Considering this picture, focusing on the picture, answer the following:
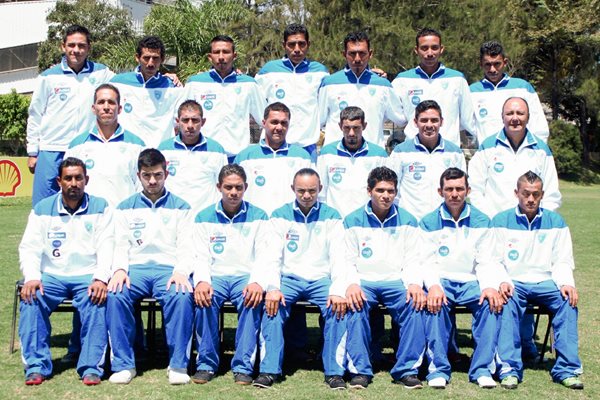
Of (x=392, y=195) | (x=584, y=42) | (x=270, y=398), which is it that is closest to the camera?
(x=270, y=398)

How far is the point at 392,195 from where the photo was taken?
5.69 metres

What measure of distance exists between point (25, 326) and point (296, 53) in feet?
12.3

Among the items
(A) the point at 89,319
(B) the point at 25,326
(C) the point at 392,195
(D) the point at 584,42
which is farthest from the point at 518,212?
(D) the point at 584,42

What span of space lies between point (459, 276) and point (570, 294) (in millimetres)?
826

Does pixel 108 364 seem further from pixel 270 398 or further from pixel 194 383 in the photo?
pixel 270 398

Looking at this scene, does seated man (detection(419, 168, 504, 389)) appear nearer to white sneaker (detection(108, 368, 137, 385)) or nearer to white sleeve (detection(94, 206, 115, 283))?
white sneaker (detection(108, 368, 137, 385))

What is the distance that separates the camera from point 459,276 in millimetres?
5742

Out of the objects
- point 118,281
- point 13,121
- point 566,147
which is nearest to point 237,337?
point 118,281

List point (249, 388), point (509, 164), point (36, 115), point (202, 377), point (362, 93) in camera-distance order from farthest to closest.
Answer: point (362, 93) < point (36, 115) < point (509, 164) < point (202, 377) < point (249, 388)

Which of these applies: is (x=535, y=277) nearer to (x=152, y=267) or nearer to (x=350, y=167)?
(x=350, y=167)

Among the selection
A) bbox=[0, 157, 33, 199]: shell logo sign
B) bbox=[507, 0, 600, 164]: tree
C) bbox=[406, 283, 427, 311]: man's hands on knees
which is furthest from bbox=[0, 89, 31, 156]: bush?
bbox=[406, 283, 427, 311]: man's hands on knees

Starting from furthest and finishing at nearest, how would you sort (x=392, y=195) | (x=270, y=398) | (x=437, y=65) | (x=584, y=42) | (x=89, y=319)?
(x=584, y=42) < (x=437, y=65) < (x=392, y=195) < (x=89, y=319) < (x=270, y=398)

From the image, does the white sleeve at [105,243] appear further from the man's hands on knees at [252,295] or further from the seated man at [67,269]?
the man's hands on knees at [252,295]

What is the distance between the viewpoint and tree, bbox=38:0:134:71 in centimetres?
3522
